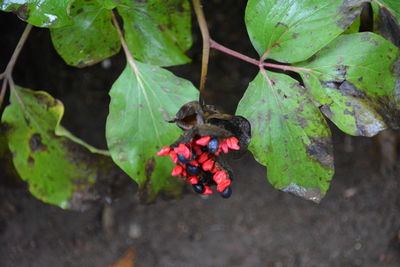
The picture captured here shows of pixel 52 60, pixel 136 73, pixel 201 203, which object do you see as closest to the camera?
pixel 136 73

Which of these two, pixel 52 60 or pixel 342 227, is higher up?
pixel 52 60

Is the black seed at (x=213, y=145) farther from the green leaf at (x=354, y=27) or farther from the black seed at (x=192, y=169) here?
the green leaf at (x=354, y=27)

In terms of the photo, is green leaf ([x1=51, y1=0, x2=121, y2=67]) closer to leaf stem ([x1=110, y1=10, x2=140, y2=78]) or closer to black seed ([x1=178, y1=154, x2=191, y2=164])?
leaf stem ([x1=110, y1=10, x2=140, y2=78])

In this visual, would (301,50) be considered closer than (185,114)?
No

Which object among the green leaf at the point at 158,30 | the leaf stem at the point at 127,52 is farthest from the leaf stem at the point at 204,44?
the leaf stem at the point at 127,52

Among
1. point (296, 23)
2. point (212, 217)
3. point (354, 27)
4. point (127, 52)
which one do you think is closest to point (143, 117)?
point (127, 52)

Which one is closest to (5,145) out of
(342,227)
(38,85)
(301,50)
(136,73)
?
(38,85)

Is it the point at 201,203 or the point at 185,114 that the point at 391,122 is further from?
the point at 201,203

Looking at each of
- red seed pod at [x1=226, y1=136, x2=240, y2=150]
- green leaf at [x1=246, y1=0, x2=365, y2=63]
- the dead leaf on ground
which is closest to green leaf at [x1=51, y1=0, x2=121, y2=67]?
green leaf at [x1=246, y1=0, x2=365, y2=63]
